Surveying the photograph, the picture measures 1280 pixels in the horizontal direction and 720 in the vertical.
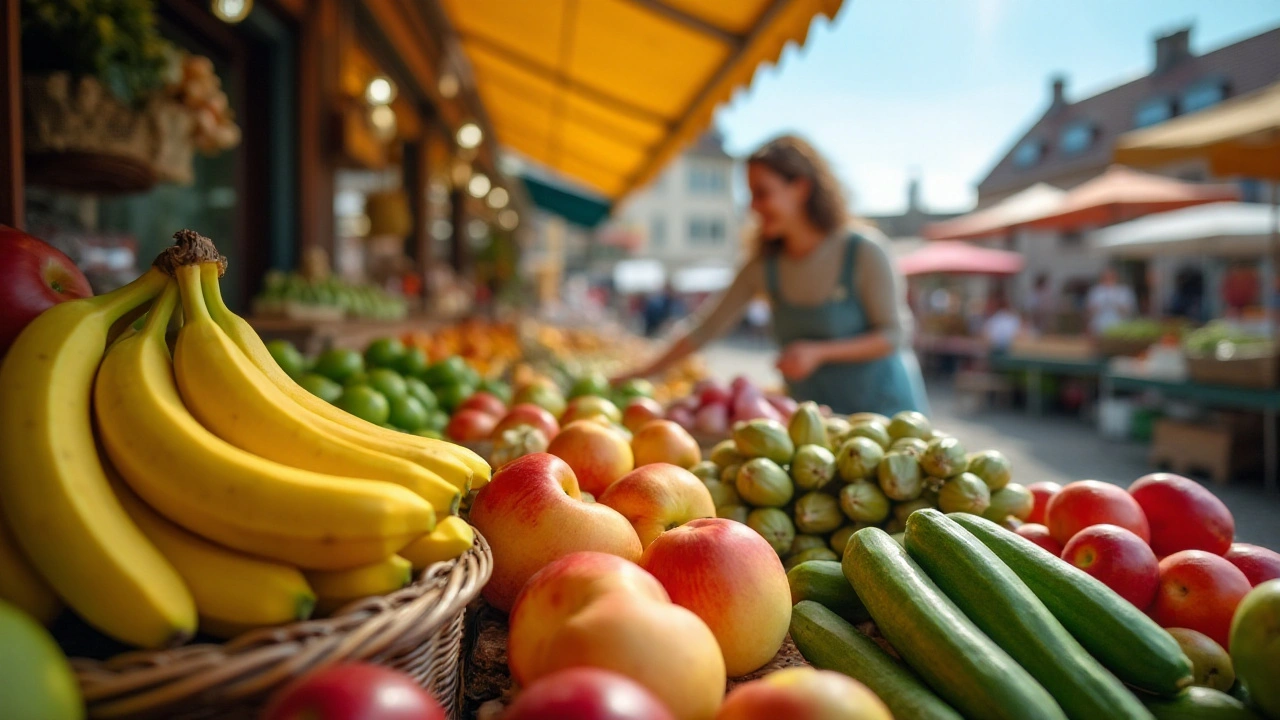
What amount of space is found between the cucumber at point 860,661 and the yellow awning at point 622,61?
9.57ft

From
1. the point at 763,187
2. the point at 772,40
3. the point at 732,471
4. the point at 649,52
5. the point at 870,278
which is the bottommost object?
the point at 732,471

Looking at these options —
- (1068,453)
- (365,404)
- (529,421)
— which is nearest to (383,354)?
(365,404)

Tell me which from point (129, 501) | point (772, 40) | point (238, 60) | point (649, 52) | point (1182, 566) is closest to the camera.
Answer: point (129, 501)

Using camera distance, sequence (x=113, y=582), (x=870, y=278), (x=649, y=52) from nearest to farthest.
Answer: (x=113, y=582) < (x=870, y=278) < (x=649, y=52)

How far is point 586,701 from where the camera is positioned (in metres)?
0.71

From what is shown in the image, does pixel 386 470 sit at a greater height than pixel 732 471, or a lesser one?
greater

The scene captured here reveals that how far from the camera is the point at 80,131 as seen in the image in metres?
2.32

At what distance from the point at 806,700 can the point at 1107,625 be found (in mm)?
633

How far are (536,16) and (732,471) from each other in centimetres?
544

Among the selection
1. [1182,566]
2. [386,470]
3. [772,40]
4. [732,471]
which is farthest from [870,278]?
[386,470]

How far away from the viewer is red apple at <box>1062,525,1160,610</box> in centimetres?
133

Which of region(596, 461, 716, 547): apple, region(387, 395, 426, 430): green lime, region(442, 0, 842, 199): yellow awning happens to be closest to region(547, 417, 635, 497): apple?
region(596, 461, 716, 547): apple

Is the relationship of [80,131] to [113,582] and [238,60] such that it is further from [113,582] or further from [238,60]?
[238,60]

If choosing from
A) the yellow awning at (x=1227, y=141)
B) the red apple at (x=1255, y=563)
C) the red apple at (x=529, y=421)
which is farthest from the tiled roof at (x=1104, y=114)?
the red apple at (x=529, y=421)
